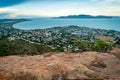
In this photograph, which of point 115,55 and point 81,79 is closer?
point 81,79

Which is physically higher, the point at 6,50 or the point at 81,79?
the point at 81,79

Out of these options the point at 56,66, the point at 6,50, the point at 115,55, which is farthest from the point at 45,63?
the point at 6,50

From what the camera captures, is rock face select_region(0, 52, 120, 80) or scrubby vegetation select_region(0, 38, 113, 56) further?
scrubby vegetation select_region(0, 38, 113, 56)

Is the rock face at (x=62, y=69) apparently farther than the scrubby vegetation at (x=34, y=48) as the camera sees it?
No

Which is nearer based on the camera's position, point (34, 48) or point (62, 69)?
point (62, 69)

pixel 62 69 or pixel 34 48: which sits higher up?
pixel 62 69

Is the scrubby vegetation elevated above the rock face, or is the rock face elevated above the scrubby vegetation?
the rock face

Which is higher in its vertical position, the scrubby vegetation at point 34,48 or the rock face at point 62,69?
the rock face at point 62,69

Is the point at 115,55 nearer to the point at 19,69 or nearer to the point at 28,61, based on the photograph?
the point at 28,61
